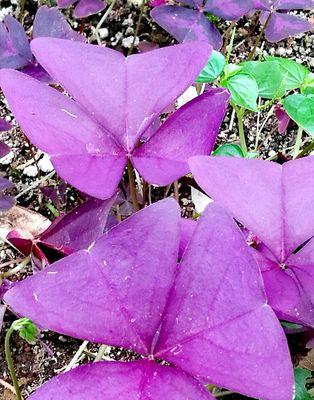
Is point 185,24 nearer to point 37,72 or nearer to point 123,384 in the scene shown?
point 37,72

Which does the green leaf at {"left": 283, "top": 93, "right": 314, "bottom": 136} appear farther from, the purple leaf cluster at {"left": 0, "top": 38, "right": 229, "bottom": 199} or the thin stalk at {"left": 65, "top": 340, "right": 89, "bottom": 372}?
the thin stalk at {"left": 65, "top": 340, "right": 89, "bottom": 372}

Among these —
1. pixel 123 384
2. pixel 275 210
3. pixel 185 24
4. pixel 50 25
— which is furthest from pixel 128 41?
pixel 123 384

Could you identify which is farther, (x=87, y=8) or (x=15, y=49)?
(x=87, y=8)

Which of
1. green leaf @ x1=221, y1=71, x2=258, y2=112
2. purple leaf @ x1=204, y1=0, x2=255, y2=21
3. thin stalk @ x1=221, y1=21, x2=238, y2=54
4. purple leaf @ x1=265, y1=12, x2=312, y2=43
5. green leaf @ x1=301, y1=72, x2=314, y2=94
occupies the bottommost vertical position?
thin stalk @ x1=221, y1=21, x2=238, y2=54

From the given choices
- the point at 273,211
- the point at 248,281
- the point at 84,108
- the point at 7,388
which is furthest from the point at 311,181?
the point at 7,388

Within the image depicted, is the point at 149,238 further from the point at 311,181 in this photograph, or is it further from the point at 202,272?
the point at 311,181

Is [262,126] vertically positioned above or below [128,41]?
below

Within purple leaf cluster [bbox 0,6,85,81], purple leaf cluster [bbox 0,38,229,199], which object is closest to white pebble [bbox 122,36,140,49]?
purple leaf cluster [bbox 0,6,85,81]
